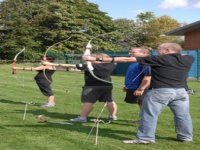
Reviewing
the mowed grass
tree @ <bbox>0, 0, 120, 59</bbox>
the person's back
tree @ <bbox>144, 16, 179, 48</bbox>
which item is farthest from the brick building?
the person's back

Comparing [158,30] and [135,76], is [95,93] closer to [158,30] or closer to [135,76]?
[135,76]

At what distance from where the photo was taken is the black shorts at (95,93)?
11227 millimetres

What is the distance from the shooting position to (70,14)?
2298 inches

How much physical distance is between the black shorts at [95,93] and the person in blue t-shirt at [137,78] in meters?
0.79

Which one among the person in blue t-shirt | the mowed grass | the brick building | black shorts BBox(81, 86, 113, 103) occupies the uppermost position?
the brick building

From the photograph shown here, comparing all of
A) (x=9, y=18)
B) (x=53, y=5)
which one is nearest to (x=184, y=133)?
(x=53, y=5)

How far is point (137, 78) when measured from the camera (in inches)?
405

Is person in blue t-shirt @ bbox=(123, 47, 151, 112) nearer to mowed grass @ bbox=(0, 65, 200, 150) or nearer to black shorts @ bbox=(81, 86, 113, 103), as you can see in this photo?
mowed grass @ bbox=(0, 65, 200, 150)

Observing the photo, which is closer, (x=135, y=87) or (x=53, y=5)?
(x=135, y=87)

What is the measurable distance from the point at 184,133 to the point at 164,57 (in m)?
1.45

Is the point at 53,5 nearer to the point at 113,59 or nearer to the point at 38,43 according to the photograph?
the point at 38,43

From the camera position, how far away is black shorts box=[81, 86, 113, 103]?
11227 millimetres

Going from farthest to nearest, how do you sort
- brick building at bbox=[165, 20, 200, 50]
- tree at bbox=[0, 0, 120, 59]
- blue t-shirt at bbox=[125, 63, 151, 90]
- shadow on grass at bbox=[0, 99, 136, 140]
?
1. tree at bbox=[0, 0, 120, 59]
2. brick building at bbox=[165, 20, 200, 50]
3. blue t-shirt at bbox=[125, 63, 151, 90]
4. shadow on grass at bbox=[0, 99, 136, 140]

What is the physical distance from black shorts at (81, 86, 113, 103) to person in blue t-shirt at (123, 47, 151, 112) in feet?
2.60
